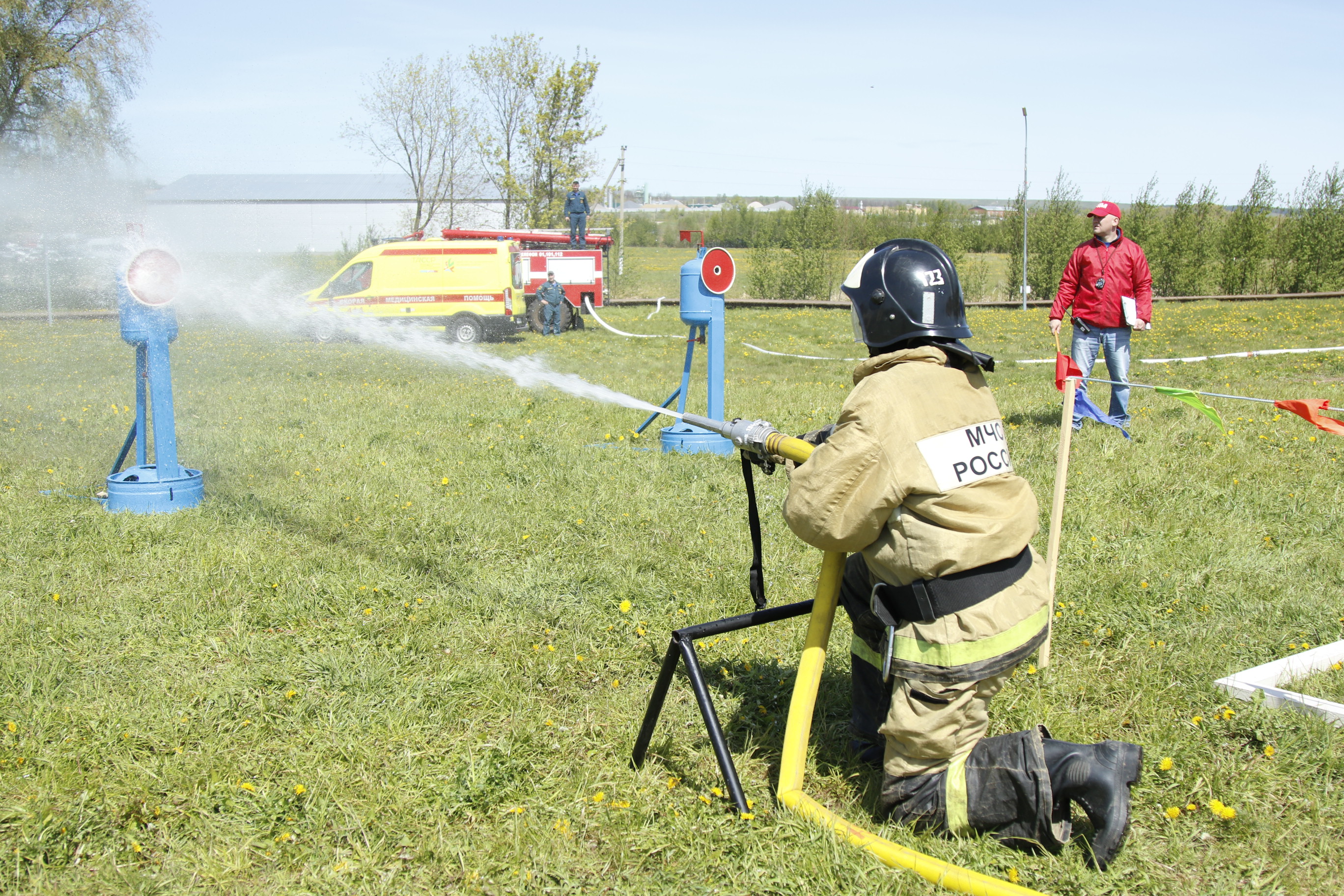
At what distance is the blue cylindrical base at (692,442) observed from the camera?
7.98m

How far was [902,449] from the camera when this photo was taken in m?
2.59

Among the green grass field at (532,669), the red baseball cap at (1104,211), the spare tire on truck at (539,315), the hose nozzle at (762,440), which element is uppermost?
Answer: the red baseball cap at (1104,211)

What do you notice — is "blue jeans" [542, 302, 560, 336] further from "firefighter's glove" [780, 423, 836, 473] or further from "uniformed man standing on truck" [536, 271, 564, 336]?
"firefighter's glove" [780, 423, 836, 473]

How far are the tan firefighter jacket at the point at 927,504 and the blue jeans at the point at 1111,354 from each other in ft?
21.5

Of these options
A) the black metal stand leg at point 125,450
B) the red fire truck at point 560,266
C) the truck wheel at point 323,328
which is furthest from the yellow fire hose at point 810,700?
the red fire truck at point 560,266

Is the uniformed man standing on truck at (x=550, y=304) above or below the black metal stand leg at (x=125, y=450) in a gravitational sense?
above

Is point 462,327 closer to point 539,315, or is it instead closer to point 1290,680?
point 539,315

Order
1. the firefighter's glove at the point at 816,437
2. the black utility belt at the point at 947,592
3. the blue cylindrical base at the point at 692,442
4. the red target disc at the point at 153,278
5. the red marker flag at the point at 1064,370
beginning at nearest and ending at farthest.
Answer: the black utility belt at the point at 947,592 < the firefighter's glove at the point at 816,437 < the red marker flag at the point at 1064,370 < the red target disc at the point at 153,278 < the blue cylindrical base at the point at 692,442

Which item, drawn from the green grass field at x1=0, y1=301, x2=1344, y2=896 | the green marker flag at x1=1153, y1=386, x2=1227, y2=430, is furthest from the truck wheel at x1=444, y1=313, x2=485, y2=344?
the green marker flag at x1=1153, y1=386, x2=1227, y2=430

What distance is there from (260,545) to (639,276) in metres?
28.2

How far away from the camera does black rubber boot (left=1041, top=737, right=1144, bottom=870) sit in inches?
102

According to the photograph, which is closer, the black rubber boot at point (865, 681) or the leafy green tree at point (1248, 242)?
the black rubber boot at point (865, 681)

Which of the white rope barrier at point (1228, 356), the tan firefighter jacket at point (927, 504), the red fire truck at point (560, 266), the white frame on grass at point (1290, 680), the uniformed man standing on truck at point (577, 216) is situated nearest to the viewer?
the tan firefighter jacket at point (927, 504)

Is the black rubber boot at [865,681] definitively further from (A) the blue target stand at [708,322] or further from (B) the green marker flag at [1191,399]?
(A) the blue target stand at [708,322]
